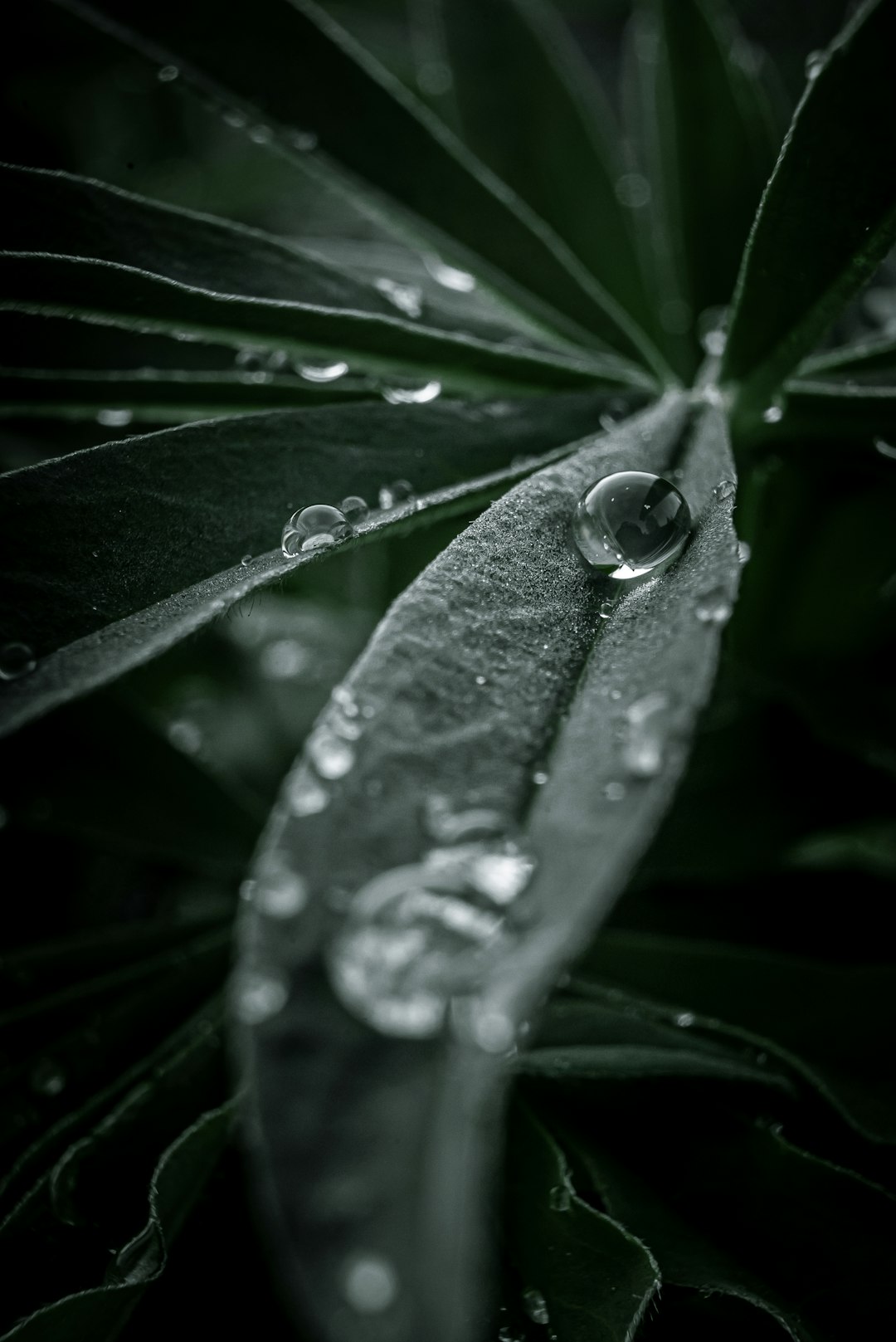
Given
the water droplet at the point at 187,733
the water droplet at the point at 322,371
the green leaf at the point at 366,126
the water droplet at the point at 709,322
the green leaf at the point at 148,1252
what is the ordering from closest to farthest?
1. the green leaf at the point at 148,1252
2. the water droplet at the point at 322,371
3. the green leaf at the point at 366,126
4. the water droplet at the point at 709,322
5. the water droplet at the point at 187,733

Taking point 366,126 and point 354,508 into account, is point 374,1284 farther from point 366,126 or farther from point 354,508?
point 366,126

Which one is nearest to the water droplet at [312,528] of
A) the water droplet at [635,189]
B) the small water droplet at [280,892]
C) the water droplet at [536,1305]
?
the small water droplet at [280,892]

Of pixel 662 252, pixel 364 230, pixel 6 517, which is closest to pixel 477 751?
pixel 6 517

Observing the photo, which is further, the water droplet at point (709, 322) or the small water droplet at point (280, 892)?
the water droplet at point (709, 322)

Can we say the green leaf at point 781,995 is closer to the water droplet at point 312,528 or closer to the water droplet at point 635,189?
the water droplet at point 312,528

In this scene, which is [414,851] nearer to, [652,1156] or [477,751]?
[477,751]

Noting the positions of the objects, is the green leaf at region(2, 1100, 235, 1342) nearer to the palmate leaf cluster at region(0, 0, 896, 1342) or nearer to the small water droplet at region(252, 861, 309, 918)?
the palmate leaf cluster at region(0, 0, 896, 1342)

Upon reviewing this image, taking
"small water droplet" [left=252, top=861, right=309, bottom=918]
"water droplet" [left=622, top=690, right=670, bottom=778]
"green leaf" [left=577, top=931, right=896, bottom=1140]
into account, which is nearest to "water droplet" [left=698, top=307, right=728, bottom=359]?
"green leaf" [left=577, top=931, right=896, bottom=1140]
